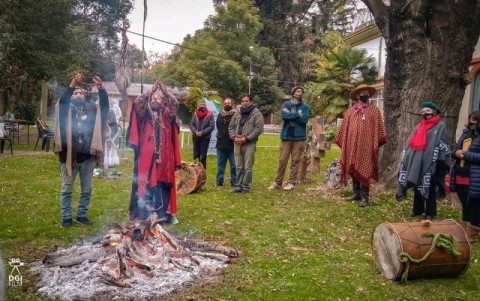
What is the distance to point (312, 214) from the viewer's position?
7.05 m

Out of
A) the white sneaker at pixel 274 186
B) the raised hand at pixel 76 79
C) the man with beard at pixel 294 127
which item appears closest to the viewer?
the raised hand at pixel 76 79

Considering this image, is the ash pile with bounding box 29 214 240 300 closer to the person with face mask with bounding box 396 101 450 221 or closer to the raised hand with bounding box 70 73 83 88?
the raised hand with bounding box 70 73 83 88

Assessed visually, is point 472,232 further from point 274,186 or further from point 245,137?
point 245,137

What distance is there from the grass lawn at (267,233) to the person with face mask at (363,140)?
509 mm

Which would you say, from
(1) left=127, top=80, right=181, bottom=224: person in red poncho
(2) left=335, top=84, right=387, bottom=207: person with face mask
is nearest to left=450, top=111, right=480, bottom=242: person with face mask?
(2) left=335, top=84, right=387, bottom=207: person with face mask

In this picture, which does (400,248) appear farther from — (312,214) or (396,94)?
(396,94)

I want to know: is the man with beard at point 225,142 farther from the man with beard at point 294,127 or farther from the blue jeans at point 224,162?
the man with beard at point 294,127

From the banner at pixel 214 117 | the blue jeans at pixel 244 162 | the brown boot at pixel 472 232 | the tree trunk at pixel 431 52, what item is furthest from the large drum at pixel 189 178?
the banner at pixel 214 117

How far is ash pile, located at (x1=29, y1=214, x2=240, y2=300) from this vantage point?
3.86 metres

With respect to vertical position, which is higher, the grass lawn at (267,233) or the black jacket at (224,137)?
the black jacket at (224,137)

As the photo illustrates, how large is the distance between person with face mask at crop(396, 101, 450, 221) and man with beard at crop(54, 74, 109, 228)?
439 cm

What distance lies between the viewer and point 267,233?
5859 mm

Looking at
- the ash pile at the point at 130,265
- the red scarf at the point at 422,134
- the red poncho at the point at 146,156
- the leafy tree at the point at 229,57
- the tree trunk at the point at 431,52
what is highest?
the leafy tree at the point at 229,57

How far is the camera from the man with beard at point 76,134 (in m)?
5.60
